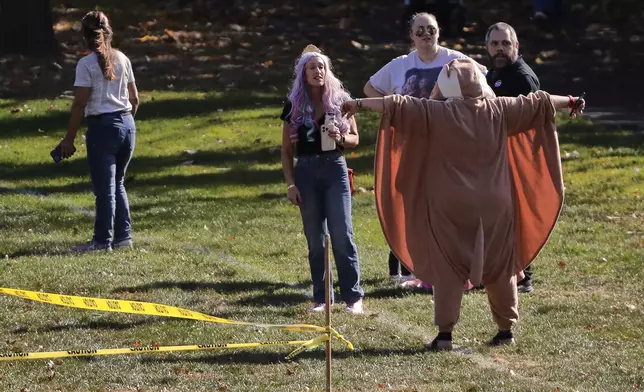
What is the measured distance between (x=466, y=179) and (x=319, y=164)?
1.42 m

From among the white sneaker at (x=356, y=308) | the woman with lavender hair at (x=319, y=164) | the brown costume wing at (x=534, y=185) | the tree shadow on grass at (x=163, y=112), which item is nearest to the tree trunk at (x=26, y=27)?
the tree shadow on grass at (x=163, y=112)

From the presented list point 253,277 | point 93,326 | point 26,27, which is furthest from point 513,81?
point 26,27

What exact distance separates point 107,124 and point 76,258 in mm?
1098

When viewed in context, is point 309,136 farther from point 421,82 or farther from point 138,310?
point 138,310

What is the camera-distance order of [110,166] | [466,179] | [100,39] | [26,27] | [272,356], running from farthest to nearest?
[26,27]
[110,166]
[100,39]
[272,356]
[466,179]

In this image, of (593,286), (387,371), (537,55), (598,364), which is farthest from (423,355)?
(537,55)

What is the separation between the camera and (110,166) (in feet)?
37.4

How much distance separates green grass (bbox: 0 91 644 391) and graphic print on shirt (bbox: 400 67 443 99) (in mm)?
1491

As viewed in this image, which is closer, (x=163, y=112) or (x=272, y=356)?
(x=272, y=356)

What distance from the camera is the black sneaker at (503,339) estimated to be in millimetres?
8656

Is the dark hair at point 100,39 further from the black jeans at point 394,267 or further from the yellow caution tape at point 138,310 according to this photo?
the yellow caution tape at point 138,310

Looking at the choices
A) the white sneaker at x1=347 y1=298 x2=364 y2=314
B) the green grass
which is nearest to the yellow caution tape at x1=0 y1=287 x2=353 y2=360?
the green grass

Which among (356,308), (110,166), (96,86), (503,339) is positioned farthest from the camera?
(110,166)

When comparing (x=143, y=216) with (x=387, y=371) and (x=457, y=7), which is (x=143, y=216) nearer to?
(x=387, y=371)
